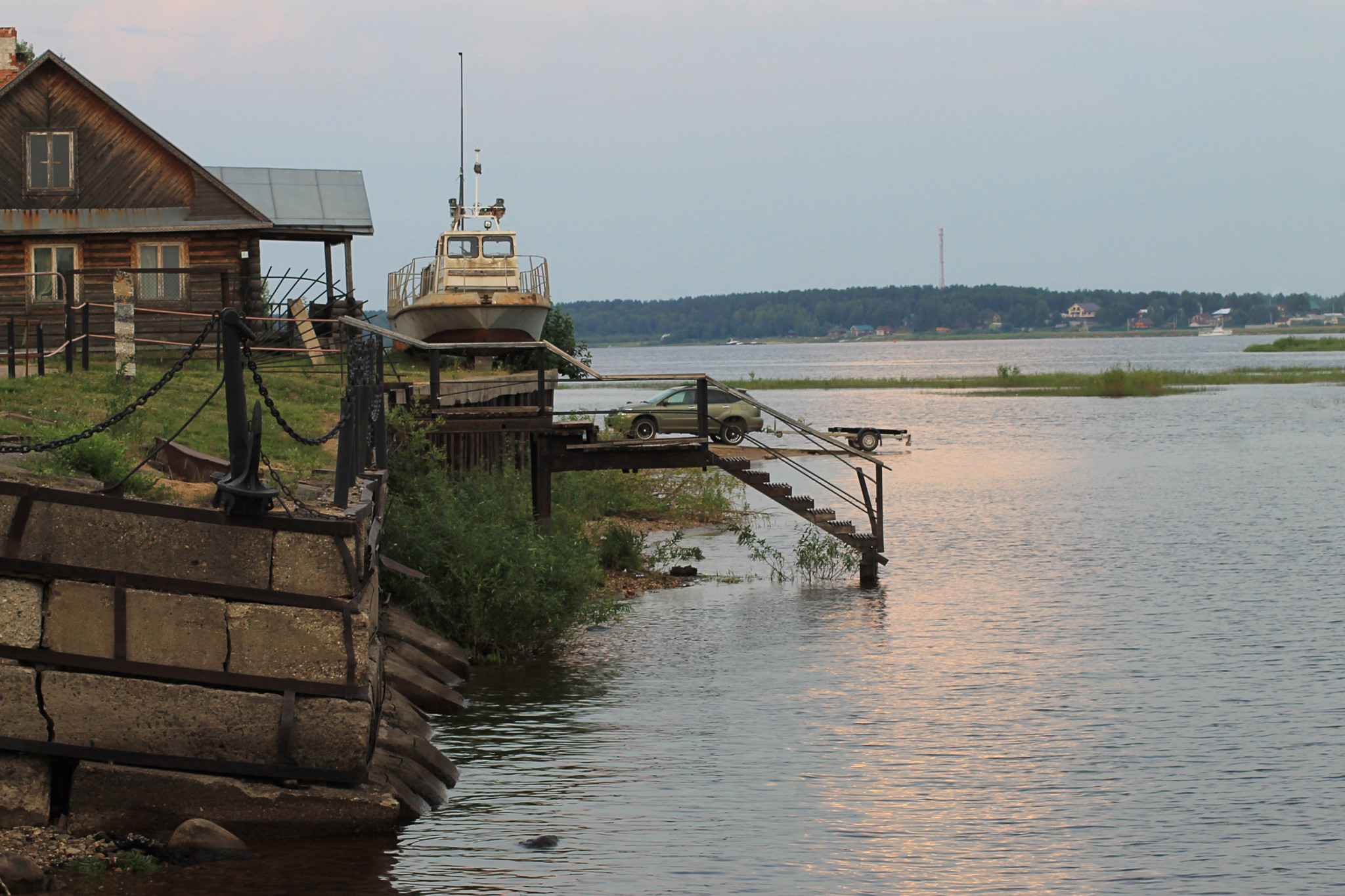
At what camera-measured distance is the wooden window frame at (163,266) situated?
94.3 ft

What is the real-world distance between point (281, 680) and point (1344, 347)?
151 meters

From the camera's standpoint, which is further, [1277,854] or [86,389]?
[86,389]

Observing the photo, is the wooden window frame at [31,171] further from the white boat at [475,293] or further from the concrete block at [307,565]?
the concrete block at [307,565]

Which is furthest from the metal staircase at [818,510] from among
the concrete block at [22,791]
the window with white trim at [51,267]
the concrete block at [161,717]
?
the window with white trim at [51,267]

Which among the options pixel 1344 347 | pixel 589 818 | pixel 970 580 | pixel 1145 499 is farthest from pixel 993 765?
pixel 1344 347

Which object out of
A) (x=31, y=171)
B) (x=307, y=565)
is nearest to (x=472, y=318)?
(x=31, y=171)

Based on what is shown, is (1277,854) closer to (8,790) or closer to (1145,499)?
(8,790)

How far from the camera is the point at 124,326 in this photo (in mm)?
18812

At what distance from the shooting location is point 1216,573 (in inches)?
850

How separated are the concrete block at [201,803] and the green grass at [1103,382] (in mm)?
62822

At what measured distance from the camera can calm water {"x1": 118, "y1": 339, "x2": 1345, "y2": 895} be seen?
30.5 ft

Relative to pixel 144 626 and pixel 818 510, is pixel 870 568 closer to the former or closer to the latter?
pixel 818 510

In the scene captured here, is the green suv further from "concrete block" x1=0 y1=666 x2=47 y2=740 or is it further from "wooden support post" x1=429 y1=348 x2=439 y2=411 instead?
"concrete block" x1=0 y1=666 x2=47 y2=740

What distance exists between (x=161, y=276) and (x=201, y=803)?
863 inches
